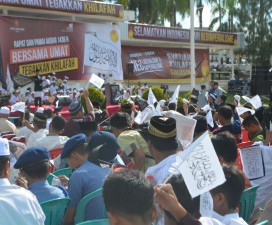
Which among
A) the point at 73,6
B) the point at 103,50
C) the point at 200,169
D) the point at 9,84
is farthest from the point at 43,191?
the point at 103,50

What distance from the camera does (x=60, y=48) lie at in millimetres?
27688

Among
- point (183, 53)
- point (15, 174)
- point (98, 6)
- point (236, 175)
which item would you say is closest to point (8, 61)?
point (98, 6)

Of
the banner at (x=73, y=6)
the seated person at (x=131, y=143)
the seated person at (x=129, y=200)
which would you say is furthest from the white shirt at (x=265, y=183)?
the banner at (x=73, y=6)

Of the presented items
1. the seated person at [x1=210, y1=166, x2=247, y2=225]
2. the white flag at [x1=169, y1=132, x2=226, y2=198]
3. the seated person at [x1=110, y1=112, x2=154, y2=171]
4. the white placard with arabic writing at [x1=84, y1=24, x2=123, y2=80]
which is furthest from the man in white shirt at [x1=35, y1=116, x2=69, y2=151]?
the white placard with arabic writing at [x1=84, y1=24, x2=123, y2=80]

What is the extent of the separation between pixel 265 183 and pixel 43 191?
224 cm

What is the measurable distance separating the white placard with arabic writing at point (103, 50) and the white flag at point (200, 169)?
1053 inches

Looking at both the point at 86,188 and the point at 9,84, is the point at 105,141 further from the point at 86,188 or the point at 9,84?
the point at 9,84

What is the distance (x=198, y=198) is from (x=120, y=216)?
2.35 ft

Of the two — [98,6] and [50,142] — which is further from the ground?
[98,6]

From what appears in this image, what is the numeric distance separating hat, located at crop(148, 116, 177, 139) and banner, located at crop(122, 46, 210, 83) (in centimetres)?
2967

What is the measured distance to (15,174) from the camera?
460 centimetres

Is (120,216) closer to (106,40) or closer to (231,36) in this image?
(106,40)

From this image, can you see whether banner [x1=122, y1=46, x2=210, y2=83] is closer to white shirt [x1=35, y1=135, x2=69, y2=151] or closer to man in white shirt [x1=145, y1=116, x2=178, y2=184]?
white shirt [x1=35, y1=135, x2=69, y2=151]

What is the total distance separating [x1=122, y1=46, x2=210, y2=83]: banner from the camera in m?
34.7
